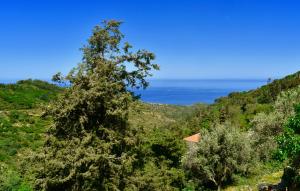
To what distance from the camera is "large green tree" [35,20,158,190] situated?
20.8 metres

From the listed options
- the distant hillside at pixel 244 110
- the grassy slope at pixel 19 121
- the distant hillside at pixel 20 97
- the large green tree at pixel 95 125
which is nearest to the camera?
the large green tree at pixel 95 125

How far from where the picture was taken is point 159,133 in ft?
130

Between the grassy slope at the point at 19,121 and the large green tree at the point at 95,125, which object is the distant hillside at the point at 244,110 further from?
the large green tree at the point at 95,125

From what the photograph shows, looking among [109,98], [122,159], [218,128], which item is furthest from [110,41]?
[218,128]

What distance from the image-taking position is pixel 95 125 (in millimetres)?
21703

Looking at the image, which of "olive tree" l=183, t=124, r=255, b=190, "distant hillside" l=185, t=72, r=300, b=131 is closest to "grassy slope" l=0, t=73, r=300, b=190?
"distant hillside" l=185, t=72, r=300, b=131

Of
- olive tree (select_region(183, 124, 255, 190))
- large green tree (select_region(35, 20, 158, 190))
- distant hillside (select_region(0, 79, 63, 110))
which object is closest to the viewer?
large green tree (select_region(35, 20, 158, 190))

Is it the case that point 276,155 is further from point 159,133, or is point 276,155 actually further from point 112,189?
point 159,133

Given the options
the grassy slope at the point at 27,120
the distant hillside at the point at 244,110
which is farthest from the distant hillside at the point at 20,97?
the distant hillside at the point at 244,110

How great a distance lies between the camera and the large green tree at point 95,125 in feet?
68.1

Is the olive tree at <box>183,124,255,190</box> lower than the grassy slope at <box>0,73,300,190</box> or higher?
lower

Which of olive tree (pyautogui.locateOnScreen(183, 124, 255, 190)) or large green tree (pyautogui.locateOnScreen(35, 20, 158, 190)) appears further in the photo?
olive tree (pyautogui.locateOnScreen(183, 124, 255, 190))

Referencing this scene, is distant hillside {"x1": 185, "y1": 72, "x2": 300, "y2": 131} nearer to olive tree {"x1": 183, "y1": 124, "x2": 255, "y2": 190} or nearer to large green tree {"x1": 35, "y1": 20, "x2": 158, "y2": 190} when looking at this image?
olive tree {"x1": 183, "y1": 124, "x2": 255, "y2": 190}

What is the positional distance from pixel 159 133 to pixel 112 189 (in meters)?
18.4
